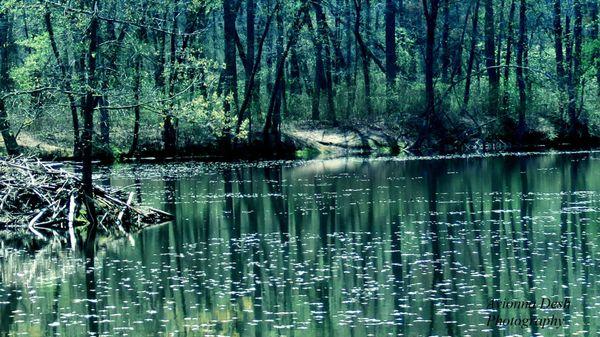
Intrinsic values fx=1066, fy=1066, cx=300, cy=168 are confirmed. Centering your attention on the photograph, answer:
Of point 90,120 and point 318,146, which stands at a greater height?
point 90,120

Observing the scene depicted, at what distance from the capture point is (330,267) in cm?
2055

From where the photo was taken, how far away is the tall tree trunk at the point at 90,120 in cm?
2709

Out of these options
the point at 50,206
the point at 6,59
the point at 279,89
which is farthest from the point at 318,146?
the point at 50,206

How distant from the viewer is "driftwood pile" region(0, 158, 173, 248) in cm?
2708

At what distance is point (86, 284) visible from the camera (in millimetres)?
19469

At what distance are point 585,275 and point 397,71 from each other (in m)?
48.5

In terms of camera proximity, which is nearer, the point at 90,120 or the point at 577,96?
the point at 90,120

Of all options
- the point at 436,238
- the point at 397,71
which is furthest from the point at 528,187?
the point at 397,71

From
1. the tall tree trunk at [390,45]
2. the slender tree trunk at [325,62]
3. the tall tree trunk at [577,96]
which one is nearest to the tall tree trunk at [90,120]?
the slender tree trunk at [325,62]

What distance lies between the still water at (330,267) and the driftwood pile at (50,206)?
1203 mm

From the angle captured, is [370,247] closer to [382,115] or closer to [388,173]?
[388,173]

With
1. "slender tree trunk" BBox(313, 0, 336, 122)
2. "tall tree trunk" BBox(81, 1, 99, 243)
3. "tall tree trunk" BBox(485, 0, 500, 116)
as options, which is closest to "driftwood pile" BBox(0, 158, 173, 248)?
"tall tree trunk" BBox(81, 1, 99, 243)

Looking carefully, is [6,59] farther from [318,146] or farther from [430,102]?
[430,102]

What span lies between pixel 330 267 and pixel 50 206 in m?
9.87
